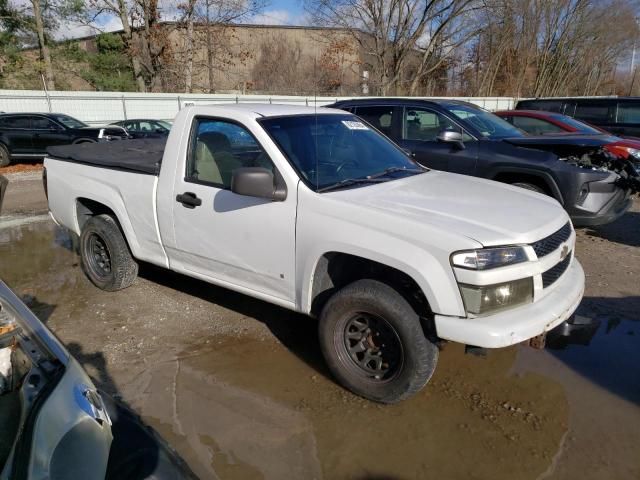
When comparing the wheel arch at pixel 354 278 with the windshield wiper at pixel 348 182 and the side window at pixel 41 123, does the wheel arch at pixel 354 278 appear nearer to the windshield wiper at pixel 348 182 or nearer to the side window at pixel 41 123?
the windshield wiper at pixel 348 182

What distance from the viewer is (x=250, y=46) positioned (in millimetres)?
40500

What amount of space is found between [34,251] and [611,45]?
1720 inches

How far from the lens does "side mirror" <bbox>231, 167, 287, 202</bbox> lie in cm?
320

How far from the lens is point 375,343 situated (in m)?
3.23

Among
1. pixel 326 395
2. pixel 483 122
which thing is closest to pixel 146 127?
pixel 483 122

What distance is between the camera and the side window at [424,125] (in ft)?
22.4

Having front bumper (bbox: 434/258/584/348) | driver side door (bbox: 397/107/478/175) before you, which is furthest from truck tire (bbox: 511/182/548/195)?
front bumper (bbox: 434/258/584/348)

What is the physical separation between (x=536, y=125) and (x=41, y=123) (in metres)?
13.7

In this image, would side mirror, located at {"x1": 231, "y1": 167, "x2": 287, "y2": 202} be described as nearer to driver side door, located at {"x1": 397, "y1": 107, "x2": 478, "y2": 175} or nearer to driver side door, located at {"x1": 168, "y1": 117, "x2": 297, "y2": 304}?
driver side door, located at {"x1": 168, "y1": 117, "x2": 297, "y2": 304}

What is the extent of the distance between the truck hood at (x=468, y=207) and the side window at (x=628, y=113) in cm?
958

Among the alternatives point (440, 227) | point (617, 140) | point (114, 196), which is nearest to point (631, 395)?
point (440, 227)

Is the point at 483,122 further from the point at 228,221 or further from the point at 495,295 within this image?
the point at 495,295

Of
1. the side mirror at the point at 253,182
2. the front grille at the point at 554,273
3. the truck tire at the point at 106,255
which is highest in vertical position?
the side mirror at the point at 253,182

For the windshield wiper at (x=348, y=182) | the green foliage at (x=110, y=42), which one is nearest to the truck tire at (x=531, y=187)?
the windshield wiper at (x=348, y=182)
